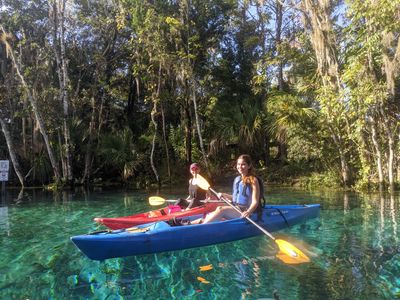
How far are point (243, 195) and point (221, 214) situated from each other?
56 cm

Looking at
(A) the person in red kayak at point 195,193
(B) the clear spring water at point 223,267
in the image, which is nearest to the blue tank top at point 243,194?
(B) the clear spring water at point 223,267

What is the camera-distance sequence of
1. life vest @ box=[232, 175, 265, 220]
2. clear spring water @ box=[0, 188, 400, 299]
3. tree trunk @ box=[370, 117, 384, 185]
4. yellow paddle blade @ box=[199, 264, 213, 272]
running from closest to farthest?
clear spring water @ box=[0, 188, 400, 299] < yellow paddle blade @ box=[199, 264, 213, 272] < life vest @ box=[232, 175, 265, 220] < tree trunk @ box=[370, 117, 384, 185]

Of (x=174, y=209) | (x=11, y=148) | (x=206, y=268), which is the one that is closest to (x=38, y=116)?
(x=11, y=148)

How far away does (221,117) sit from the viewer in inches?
824

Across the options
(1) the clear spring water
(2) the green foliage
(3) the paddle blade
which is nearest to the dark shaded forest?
(2) the green foliage

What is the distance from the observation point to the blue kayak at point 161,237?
6.18 metres

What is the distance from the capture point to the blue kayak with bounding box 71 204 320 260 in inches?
243

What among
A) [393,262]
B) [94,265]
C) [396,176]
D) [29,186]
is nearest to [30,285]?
[94,265]

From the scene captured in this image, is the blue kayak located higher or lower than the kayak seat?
lower

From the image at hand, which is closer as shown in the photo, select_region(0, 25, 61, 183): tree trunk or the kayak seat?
the kayak seat

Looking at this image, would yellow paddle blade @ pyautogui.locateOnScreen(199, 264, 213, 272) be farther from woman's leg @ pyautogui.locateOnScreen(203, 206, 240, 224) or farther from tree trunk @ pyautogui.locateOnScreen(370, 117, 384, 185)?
tree trunk @ pyautogui.locateOnScreen(370, 117, 384, 185)

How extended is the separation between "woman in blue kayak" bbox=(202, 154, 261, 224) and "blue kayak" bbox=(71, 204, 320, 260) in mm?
286

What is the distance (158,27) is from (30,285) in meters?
15.3

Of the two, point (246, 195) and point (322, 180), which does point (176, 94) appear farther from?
point (246, 195)
